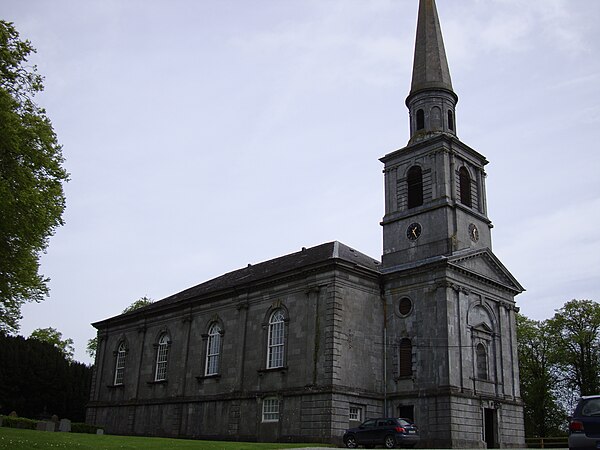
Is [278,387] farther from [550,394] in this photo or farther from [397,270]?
[550,394]

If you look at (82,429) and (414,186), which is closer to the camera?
(414,186)

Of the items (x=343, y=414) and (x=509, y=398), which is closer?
(x=343, y=414)

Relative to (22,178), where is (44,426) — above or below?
below

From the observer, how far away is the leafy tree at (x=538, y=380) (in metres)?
56.0

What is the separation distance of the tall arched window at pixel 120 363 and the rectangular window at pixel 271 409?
738 inches

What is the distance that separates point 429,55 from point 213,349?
Answer: 2531cm

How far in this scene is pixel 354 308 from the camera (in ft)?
119

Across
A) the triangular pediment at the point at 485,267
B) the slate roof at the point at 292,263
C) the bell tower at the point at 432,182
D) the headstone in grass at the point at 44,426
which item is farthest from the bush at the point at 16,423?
the triangular pediment at the point at 485,267

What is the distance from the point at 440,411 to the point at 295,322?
31.8 ft

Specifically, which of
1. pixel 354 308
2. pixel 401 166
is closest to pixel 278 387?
pixel 354 308

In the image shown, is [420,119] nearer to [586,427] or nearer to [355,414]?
[355,414]

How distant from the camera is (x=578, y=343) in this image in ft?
182

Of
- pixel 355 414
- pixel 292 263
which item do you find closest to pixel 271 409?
pixel 355 414

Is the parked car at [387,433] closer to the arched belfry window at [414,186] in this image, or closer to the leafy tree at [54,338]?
the arched belfry window at [414,186]
